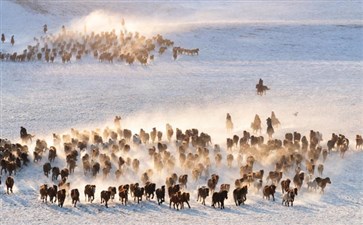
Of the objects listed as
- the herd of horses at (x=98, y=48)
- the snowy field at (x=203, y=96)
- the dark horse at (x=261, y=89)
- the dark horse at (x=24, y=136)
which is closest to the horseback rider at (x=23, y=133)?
the dark horse at (x=24, y=136)

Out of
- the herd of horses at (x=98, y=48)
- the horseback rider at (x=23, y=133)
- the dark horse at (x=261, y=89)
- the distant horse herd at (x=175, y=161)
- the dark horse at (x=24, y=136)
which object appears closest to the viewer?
the distant horse herd at (x=175, y=161)

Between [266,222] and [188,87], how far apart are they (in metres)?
21.1

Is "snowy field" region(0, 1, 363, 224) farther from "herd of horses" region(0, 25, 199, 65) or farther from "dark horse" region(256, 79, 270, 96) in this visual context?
"herd of horses" region(0, 25, 199, 65)

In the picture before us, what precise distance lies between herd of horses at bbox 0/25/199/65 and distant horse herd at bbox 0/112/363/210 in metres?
18.1

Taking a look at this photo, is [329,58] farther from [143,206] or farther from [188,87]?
[143,206]

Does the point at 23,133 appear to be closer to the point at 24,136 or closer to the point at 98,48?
the point at 24,136

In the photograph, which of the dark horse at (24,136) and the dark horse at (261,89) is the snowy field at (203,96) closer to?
the dark horse at (261,89)

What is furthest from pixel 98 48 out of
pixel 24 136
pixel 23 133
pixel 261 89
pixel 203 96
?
pixel 24 136

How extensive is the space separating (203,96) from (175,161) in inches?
507

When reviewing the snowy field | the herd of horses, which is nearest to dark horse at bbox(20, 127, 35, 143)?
the snowy field

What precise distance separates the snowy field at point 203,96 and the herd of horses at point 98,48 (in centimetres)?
113

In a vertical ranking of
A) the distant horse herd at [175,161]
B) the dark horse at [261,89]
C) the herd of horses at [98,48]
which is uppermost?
the herd of horses at [98,48]

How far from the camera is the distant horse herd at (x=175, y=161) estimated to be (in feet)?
70.4

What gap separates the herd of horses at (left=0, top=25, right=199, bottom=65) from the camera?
47062 millimetres
